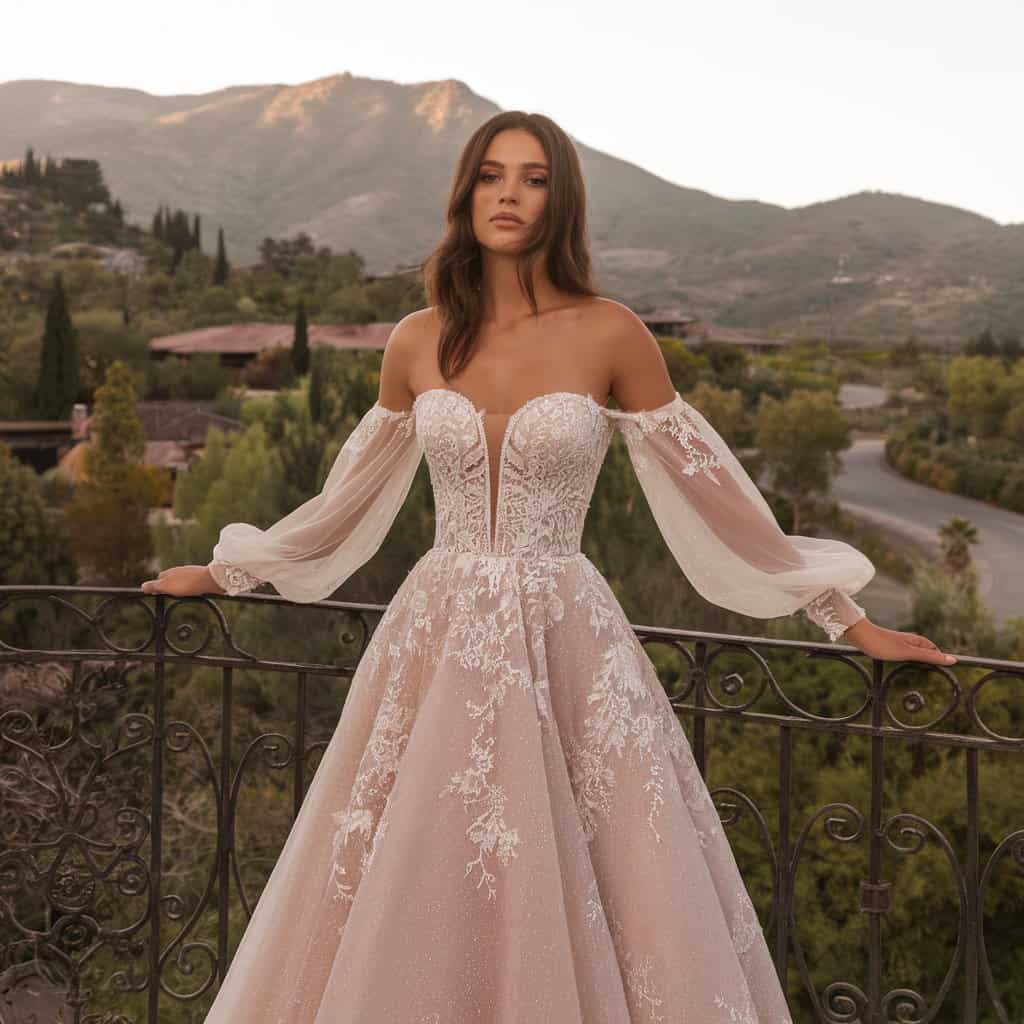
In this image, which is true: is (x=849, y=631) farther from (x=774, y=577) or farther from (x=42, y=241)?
(x=42, y=241)

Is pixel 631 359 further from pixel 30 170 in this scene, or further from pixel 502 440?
pixel 30 170

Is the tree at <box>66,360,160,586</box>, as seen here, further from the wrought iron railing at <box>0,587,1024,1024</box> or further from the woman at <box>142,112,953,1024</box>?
the woman at <box>142,112,953,1024</box>

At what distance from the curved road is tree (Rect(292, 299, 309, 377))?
18287 mm

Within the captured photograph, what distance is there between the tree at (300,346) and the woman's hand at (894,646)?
133 ft

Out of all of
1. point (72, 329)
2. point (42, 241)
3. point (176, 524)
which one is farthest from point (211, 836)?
point (42, 241)

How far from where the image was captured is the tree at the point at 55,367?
128 feet

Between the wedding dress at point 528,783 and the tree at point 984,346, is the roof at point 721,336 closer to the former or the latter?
the tree at point 984,346

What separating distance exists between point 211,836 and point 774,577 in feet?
57.3

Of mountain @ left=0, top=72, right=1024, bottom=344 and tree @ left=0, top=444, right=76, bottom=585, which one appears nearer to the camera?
tree @ left=0, top=444, right=76, bottom=585

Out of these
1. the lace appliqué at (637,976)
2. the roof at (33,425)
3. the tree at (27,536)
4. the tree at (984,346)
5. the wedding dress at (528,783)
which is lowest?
the tree at (27,536)

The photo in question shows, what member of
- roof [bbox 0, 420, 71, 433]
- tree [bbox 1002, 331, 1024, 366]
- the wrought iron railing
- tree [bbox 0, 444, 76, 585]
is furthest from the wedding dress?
roof [bbox 0, 420, 71, 433]

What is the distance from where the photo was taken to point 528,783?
1.75 m

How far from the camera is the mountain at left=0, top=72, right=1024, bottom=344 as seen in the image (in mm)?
36844

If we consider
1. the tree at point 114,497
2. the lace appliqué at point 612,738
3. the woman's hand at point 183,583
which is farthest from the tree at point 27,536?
the lace appliqué at point 612,738
